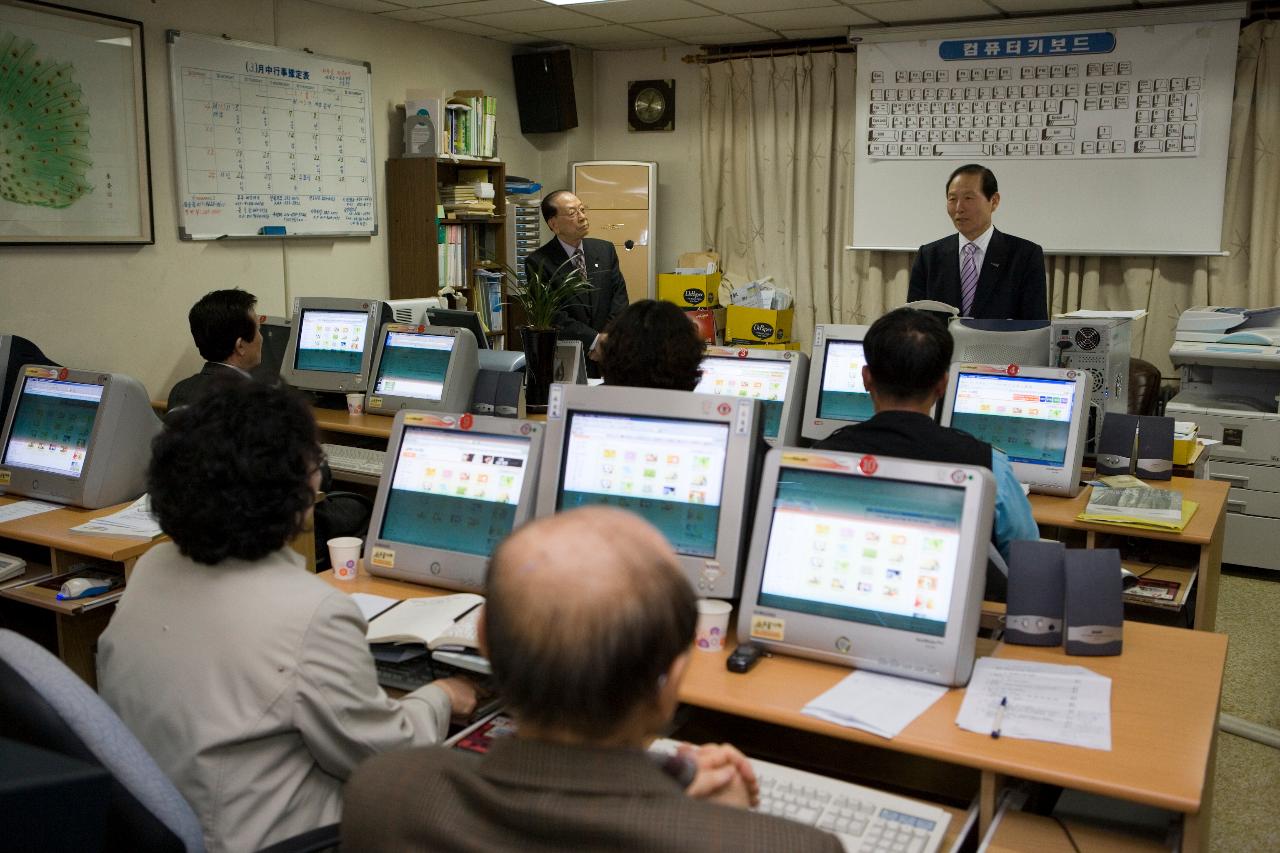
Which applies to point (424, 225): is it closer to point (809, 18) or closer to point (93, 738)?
point (809, 18)

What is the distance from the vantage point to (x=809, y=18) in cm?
612

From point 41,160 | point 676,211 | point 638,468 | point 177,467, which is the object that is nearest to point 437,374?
point 41,160

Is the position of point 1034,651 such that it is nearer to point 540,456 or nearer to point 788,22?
point 540,456

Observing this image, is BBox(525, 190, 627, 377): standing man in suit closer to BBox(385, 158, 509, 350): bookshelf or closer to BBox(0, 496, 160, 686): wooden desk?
BBox(385, 158, 509, 350): bookshelf

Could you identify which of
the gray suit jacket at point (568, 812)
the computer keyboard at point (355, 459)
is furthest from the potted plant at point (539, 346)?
the gray suit jacket at point (568, 812)

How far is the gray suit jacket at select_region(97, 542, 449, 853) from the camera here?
5.06 ft

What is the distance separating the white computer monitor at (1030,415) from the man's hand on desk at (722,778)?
7.46 ft

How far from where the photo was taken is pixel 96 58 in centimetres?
470

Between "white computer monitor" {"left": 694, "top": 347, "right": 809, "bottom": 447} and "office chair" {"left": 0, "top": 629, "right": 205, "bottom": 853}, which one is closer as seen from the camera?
"office chair" {"left": 0, "top": 629, "right": 205, "bottom": 853}

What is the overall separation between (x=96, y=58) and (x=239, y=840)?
425cm

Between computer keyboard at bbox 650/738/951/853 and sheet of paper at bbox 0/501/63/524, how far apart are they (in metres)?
2.33

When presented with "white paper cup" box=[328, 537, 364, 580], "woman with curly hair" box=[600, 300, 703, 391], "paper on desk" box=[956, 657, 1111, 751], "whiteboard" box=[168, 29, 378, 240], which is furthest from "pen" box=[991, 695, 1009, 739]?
"whiteboard" box=[168, 29, 378, 240]

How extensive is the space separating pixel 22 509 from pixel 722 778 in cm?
272

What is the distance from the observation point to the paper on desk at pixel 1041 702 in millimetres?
1619
